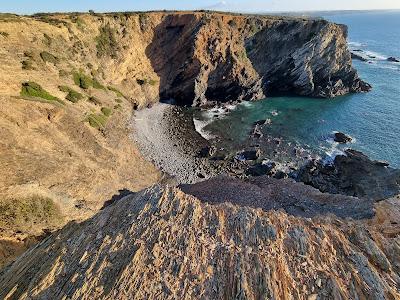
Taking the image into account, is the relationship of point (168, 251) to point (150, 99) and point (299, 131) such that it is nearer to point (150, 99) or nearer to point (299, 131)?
point (299, 131)

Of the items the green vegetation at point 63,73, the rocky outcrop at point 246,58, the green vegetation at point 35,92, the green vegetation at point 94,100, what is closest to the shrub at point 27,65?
the green vegetation at point 35,92

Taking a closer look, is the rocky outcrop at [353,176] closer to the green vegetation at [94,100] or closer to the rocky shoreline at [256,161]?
the rocky shoreline at [256,161]

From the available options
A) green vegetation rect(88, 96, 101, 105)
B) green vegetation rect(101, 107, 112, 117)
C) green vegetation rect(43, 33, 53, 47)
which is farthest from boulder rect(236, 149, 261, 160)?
green vegetation rect(43, 33, 53, 47)

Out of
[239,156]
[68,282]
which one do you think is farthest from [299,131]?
[68,282]

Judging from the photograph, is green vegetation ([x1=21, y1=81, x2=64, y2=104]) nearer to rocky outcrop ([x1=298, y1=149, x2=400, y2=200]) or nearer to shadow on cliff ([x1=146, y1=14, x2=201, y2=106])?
shadow on cliff ([x1=146, y1=14, x2=201, y2=106])

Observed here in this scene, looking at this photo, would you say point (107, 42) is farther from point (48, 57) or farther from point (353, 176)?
point (353, 176)

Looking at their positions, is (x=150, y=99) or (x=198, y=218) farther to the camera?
(x=150, y=99)
